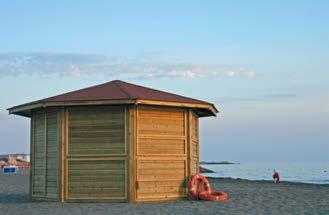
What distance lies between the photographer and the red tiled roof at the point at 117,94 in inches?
612

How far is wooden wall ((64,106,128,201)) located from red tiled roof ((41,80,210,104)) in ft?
1.22

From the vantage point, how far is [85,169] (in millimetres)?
15703

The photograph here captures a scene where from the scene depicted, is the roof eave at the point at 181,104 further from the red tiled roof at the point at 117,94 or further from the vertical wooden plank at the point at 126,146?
the vertical wooden plank at the point at 126,146

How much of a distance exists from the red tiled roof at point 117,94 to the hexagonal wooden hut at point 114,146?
30 millimetres

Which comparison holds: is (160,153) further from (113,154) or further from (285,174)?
(285,174)

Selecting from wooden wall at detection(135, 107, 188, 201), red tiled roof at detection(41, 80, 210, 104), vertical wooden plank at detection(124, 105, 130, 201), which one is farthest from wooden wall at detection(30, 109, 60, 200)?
wooden wall at detection(135, 107, 188, 201)

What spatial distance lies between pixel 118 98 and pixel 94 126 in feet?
3.74

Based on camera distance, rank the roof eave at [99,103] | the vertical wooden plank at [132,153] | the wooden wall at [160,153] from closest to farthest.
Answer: the roof eave at [99,103], the vertical wooden plank at [132,153], the wooden wall at [160,153]

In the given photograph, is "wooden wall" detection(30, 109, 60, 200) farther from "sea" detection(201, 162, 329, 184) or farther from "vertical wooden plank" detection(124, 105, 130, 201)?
"sea" detection(201, 162, 329, 184)

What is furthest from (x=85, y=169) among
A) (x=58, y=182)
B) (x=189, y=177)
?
(x=189, y=177)

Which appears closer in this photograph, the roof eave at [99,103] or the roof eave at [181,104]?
the roof eave at [99,103]

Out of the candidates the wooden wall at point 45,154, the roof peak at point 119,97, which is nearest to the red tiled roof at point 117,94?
the roof peak at point 119,97

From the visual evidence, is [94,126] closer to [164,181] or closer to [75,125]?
[75,125]

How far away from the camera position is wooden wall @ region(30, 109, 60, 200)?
1605 centimetres
